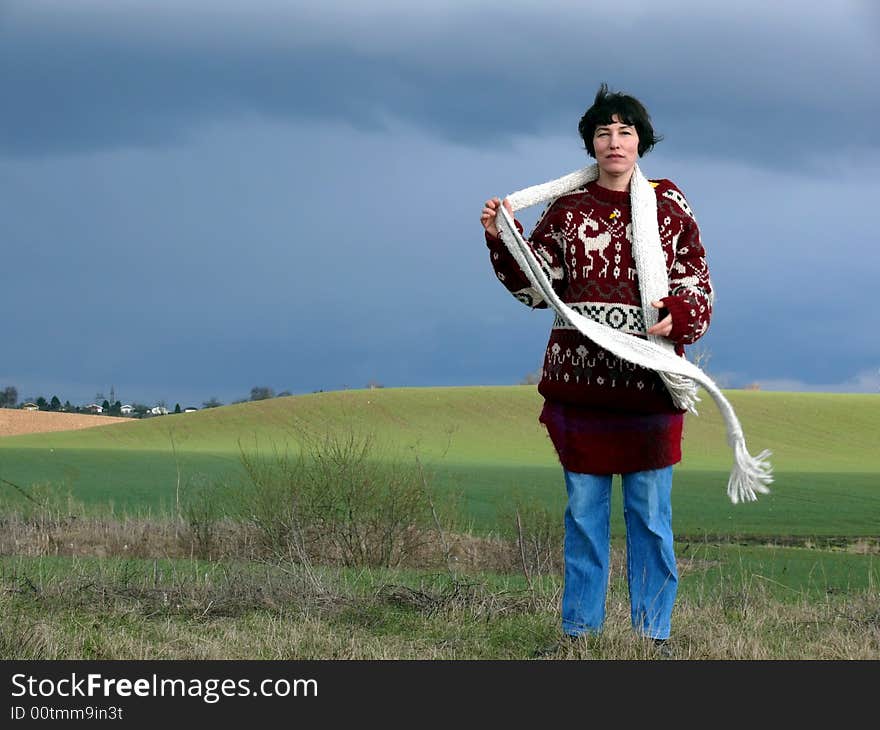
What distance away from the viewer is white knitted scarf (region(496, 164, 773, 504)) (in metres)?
4.71

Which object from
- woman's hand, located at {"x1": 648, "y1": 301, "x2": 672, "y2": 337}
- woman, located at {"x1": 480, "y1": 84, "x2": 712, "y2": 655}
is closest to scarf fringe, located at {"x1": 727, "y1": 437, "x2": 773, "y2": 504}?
woman, located at {"x1": 480, "y1": 84, "x2": 712, "y2": 655}

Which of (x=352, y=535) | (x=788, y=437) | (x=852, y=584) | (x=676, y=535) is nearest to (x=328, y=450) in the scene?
(x=352, y=535)

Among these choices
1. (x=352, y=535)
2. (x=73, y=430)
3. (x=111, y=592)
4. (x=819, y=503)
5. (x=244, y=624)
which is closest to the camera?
(x=244, y=624)

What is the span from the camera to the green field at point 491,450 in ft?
61.2

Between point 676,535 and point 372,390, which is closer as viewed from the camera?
point 676,535

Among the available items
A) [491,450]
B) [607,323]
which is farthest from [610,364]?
[491,450]

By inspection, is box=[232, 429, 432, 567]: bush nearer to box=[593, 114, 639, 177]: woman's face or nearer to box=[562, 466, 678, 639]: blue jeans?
box=[562, 466, 678, 639]: blue jeans

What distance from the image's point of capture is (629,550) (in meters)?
5.07

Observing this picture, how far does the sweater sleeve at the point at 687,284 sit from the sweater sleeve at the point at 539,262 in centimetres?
53

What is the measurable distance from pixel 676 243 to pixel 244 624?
3.09m

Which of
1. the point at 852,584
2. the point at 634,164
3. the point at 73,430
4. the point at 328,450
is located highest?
the point at 73,430

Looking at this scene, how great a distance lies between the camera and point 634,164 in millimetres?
5078

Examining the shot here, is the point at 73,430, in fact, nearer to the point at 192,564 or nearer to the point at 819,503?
the point at 819,503

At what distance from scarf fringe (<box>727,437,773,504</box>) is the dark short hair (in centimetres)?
153
